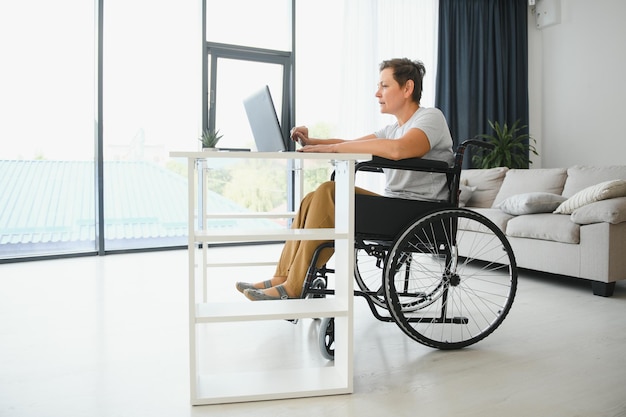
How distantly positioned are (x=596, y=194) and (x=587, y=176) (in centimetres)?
67

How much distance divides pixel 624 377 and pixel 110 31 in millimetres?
4200

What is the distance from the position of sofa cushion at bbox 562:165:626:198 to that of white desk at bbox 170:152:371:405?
2.43 metres

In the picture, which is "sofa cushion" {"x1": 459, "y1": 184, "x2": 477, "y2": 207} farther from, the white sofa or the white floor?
the white floor

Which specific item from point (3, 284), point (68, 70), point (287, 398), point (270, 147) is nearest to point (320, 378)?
point (287, 398)

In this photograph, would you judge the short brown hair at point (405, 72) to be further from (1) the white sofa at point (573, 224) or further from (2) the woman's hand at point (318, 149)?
(1) the white sofa at point (573, 224)

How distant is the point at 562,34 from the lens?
16.8 feet

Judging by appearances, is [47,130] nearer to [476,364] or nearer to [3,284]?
[3,284]

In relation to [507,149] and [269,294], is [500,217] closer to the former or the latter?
[507,149]

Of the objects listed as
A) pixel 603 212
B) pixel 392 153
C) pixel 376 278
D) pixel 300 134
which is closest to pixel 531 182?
pixel 603 212

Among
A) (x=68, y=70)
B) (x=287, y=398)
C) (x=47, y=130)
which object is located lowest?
(x=287, y=398)

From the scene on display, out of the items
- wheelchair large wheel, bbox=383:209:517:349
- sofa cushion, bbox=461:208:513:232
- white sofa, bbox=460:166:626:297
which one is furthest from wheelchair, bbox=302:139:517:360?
sofa cushion, bbox=461:208:513:232

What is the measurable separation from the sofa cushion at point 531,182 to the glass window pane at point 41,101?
318 cm

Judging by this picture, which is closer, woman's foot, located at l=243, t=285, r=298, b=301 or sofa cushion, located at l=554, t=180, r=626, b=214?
woman's foot, located at l=243, t=285, r=298, b=301

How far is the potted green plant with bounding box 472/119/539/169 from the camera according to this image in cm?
499
